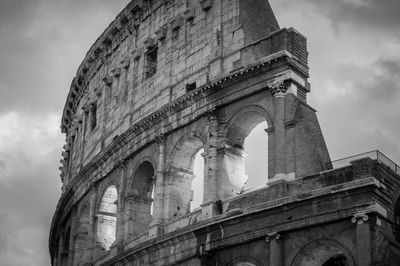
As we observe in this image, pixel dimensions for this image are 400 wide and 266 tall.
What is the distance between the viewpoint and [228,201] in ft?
84.6

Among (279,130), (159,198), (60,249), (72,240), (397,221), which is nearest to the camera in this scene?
(397,221)

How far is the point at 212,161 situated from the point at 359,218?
6.23 m

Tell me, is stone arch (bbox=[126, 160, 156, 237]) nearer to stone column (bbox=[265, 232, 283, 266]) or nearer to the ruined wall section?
the ruined wall section

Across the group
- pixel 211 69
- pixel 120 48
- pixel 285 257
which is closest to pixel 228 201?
pixel 285 257

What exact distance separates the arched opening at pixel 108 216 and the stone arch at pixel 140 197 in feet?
7.47

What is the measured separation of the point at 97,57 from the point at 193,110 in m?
11.0

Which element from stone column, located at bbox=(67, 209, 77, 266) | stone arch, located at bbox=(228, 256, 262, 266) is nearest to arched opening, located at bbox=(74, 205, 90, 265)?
stone column, located at bbox=(67, 209, 77, 266)

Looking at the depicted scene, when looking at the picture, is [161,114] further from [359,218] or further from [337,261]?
[359,218]

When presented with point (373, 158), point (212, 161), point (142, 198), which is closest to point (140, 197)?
point (142, 198)

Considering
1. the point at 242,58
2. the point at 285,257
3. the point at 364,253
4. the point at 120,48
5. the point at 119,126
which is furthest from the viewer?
the point at 120,48

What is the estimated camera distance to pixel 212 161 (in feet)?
87.9

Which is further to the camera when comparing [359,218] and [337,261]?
[337,261]

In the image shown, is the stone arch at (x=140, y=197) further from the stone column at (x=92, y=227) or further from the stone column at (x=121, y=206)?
the stone column at (x=92, y=227)

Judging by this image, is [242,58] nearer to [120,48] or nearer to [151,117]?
[151,117]
